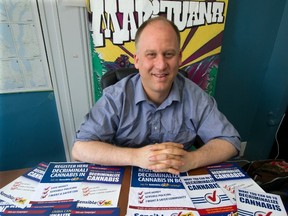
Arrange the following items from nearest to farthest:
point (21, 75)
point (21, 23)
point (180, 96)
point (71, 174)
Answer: point (71, 174) < point (180, 96) < point (21, 23) < point (21, 75)

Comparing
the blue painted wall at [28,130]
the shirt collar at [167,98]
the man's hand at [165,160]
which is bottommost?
the blue painted wall at [28,130]

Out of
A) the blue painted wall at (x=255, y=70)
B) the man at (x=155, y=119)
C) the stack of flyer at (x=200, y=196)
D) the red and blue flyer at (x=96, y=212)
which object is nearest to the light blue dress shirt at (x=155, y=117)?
the man at (x=155, y=119)

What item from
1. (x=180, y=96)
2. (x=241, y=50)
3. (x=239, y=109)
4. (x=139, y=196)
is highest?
(x=241, y=50)

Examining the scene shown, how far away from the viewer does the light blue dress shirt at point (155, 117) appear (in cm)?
94

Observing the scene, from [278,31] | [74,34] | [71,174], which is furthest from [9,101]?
[278,31]

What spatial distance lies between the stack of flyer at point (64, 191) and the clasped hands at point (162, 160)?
10 centimetres

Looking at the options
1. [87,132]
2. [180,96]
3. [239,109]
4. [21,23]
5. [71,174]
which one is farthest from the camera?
[239,109]

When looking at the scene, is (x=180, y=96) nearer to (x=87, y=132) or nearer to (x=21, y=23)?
(x=87, y=132)

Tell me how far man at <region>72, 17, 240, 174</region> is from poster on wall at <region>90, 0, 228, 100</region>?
0.34m

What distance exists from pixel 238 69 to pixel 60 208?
167cm

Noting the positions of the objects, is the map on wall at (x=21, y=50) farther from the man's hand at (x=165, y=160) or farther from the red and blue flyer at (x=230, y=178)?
the red and blue flyer at (x=230, y=178)

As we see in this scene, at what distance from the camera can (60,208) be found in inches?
23.2

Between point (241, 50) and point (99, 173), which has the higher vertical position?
point (241, 50)

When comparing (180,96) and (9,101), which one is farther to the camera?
(9,101)
